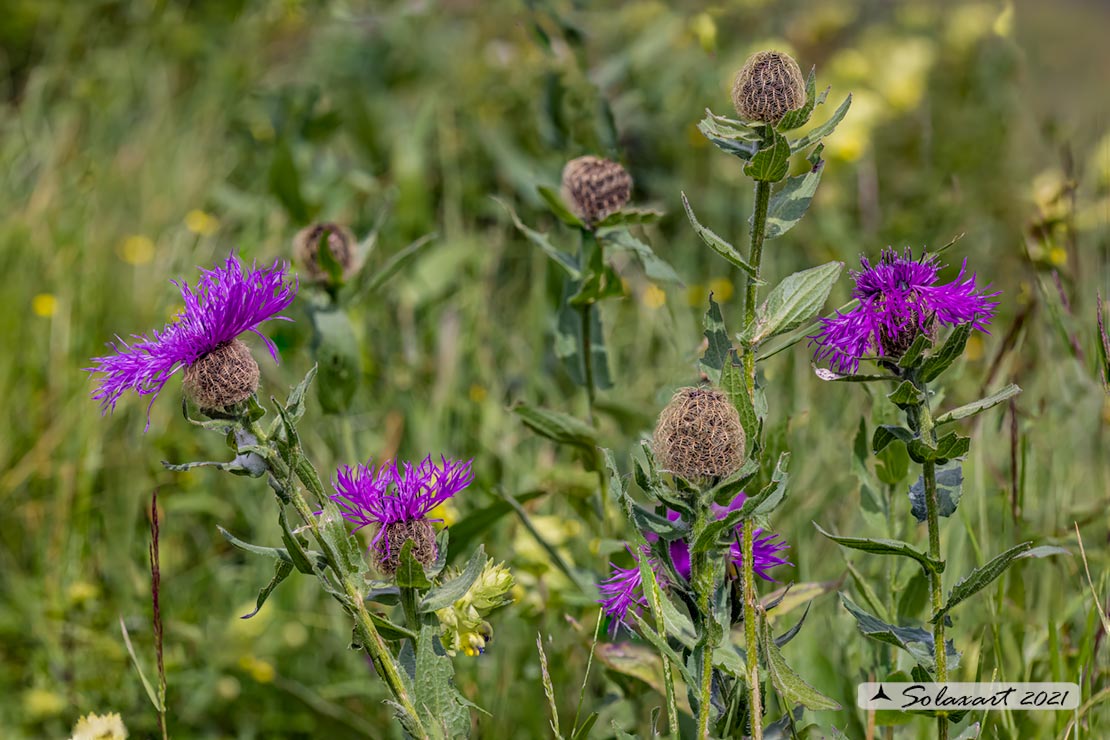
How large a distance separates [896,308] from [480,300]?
5.45 ft

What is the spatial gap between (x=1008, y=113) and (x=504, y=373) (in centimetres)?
217

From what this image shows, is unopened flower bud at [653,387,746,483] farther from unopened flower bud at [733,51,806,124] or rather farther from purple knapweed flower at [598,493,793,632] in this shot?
unopened flower bud at [733,51,806,124]

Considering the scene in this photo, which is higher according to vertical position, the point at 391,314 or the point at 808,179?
the point at 808,179

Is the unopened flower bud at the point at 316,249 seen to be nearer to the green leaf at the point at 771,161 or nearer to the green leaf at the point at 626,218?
the green leaf at the point at 626,218

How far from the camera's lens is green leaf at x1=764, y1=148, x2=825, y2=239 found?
1.22m

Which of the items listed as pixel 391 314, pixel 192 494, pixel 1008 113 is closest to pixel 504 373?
pixel 391 314

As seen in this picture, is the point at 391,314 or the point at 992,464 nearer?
the point at 992,464

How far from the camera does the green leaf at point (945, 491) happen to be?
3.92 feet

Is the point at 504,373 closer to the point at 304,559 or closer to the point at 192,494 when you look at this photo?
the point at 192,494

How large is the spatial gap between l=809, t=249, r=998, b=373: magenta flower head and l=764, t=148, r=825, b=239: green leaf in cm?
10

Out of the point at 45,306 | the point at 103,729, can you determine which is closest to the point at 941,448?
the point at 103,729

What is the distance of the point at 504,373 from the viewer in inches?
106

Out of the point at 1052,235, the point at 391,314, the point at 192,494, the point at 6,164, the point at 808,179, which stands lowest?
the point at 192,494

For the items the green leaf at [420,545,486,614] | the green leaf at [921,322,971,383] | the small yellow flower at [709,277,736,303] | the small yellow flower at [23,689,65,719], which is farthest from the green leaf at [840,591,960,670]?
the small yellow flower at [709,277,736,303]
